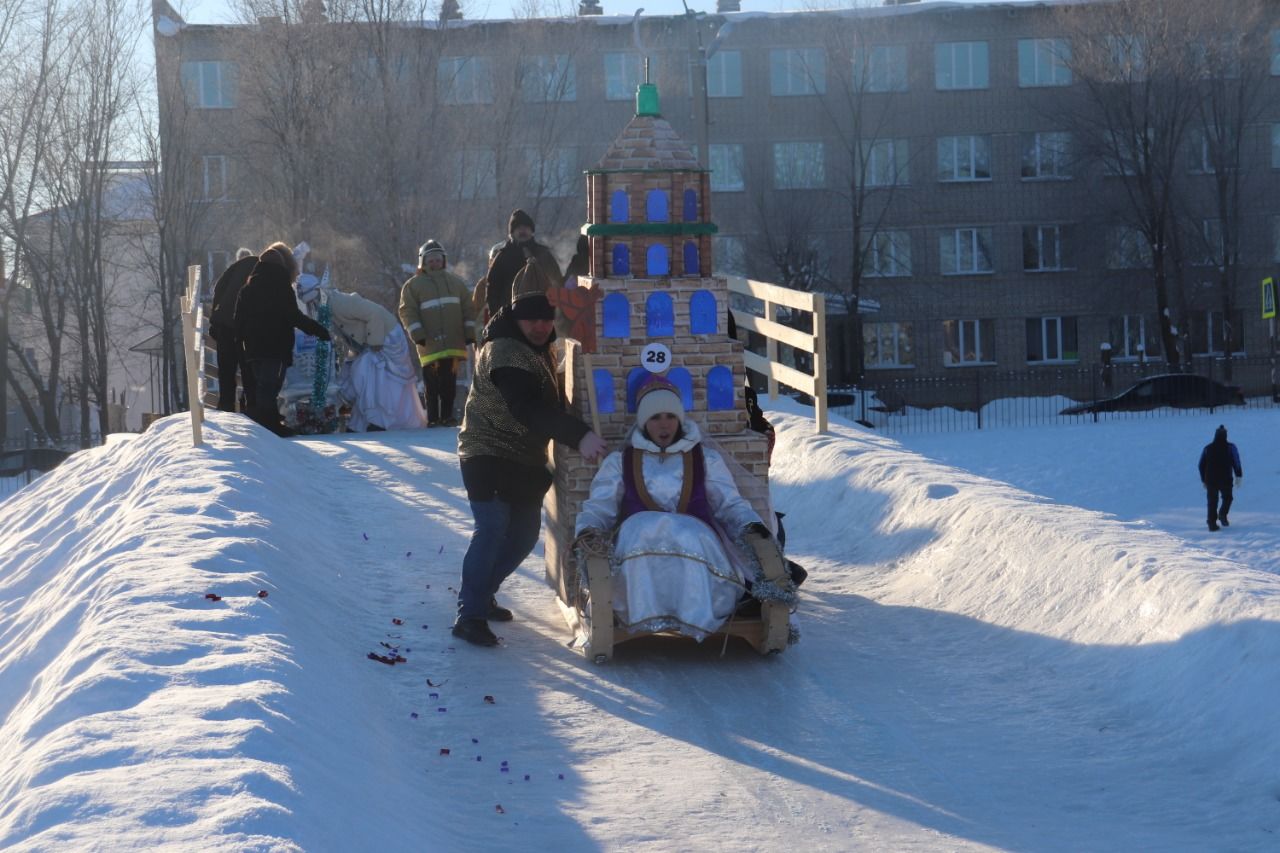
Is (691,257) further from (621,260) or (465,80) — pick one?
(465,80)

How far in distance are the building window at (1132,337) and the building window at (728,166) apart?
12.2 meters

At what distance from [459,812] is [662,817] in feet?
2.39

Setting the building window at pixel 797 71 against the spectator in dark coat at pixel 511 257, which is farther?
the building window at pixel 797 71

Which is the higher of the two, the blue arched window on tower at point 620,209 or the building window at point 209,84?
the building window at point 209,84

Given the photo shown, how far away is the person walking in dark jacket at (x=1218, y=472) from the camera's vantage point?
824 inches

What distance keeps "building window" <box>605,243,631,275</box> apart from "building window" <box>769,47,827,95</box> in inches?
1559

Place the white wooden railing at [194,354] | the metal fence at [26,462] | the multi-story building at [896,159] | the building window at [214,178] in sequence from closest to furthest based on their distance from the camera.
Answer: the white wooden railing at [194,354] < the metal fence at [26,462] < the multi-story building at [896,159] < the building window at [214,178]

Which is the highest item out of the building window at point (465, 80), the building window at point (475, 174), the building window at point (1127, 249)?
the building window at point (465, 80)

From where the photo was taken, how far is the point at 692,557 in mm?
7402

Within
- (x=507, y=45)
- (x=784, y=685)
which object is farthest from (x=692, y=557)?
(x=507, y=45)

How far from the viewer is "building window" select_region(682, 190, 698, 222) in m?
9.05

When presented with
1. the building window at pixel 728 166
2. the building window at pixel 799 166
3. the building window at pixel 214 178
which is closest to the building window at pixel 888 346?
the building window at pixel 799 166

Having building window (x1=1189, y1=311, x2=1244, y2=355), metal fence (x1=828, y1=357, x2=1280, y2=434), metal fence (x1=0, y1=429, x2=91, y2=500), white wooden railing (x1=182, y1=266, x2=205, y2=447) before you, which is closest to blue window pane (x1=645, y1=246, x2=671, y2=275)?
white wooden railing (x1=182, y1=266, x2=205, y2=447)

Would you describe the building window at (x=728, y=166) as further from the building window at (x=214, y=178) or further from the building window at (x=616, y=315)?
the building window at (x=616, y=315)
